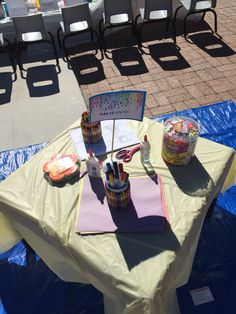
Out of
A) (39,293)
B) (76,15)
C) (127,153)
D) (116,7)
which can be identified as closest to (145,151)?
(127,153)

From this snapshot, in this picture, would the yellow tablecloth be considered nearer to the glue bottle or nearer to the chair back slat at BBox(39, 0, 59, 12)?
the glue bottle

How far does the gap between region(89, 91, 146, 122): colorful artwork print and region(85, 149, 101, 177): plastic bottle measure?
0.24 metres

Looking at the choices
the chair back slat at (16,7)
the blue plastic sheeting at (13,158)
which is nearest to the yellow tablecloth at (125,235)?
the blue plastic sheeting at (13,158)

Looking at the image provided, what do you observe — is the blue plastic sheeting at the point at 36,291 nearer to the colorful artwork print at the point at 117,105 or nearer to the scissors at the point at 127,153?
the scissors at the point at 127,153

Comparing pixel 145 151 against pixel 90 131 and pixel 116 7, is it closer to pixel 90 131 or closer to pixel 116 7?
pixel 90 131

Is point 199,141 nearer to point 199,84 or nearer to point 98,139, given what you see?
point 98,139

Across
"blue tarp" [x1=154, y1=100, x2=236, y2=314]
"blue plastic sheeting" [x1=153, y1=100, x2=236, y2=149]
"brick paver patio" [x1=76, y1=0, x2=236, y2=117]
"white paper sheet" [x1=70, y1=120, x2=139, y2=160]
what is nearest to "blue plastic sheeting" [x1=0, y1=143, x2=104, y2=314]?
"blue tarp" [x1=154, y1=100, x2=236, y2=314]

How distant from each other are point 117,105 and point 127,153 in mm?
447

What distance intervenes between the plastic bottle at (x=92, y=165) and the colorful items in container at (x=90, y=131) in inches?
10.4

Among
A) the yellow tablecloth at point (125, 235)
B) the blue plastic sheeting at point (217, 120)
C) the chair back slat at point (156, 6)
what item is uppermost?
the chair back slat at point (156, 6)

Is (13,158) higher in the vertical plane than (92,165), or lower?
lower

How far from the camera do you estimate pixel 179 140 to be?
1.86 meters

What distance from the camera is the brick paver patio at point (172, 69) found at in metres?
4.18

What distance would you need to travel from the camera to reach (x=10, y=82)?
486cm
